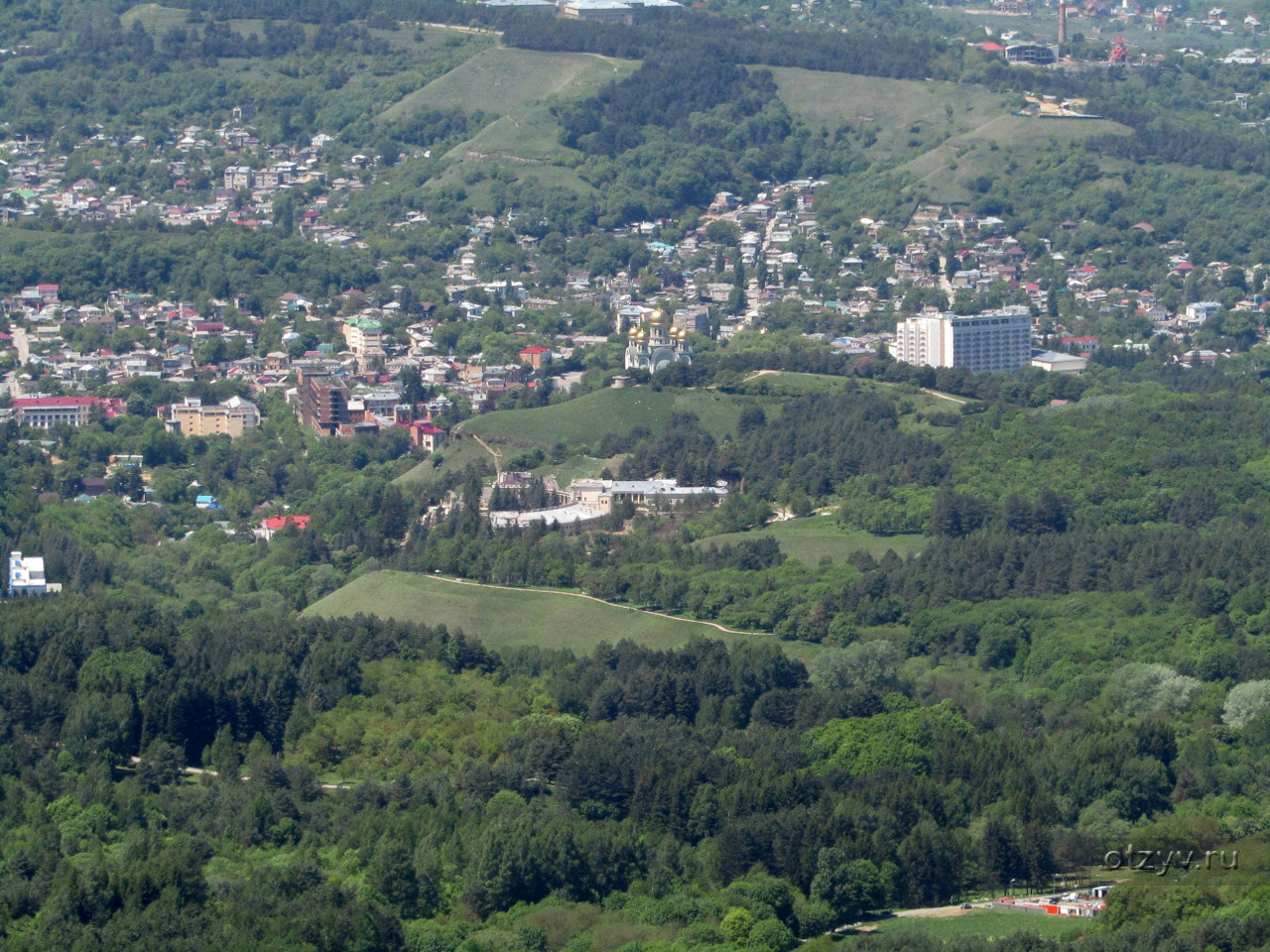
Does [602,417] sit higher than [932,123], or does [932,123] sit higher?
[932,123]

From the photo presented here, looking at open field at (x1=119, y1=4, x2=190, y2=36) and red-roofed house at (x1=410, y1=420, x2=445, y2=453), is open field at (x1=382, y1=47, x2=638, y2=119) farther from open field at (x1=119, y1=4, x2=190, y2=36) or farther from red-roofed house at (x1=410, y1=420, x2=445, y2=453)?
red-roofed house at (x1=410, y1=420, x2=445, y2=453)

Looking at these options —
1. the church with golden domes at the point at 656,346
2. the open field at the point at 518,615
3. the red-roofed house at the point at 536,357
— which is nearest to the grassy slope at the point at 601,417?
the church with golden domes at the point at 656,346

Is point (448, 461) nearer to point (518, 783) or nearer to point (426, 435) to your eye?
point (426, 435)

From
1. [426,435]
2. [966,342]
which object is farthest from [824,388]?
[426,435]

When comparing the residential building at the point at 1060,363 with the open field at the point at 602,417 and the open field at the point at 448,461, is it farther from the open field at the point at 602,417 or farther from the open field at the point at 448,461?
the open field at the point at 448,461

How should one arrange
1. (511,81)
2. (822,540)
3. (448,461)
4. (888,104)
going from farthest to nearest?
(511,81)
(888,104)
(448,461)
(822,540)

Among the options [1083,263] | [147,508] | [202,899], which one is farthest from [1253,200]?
[202,899]
